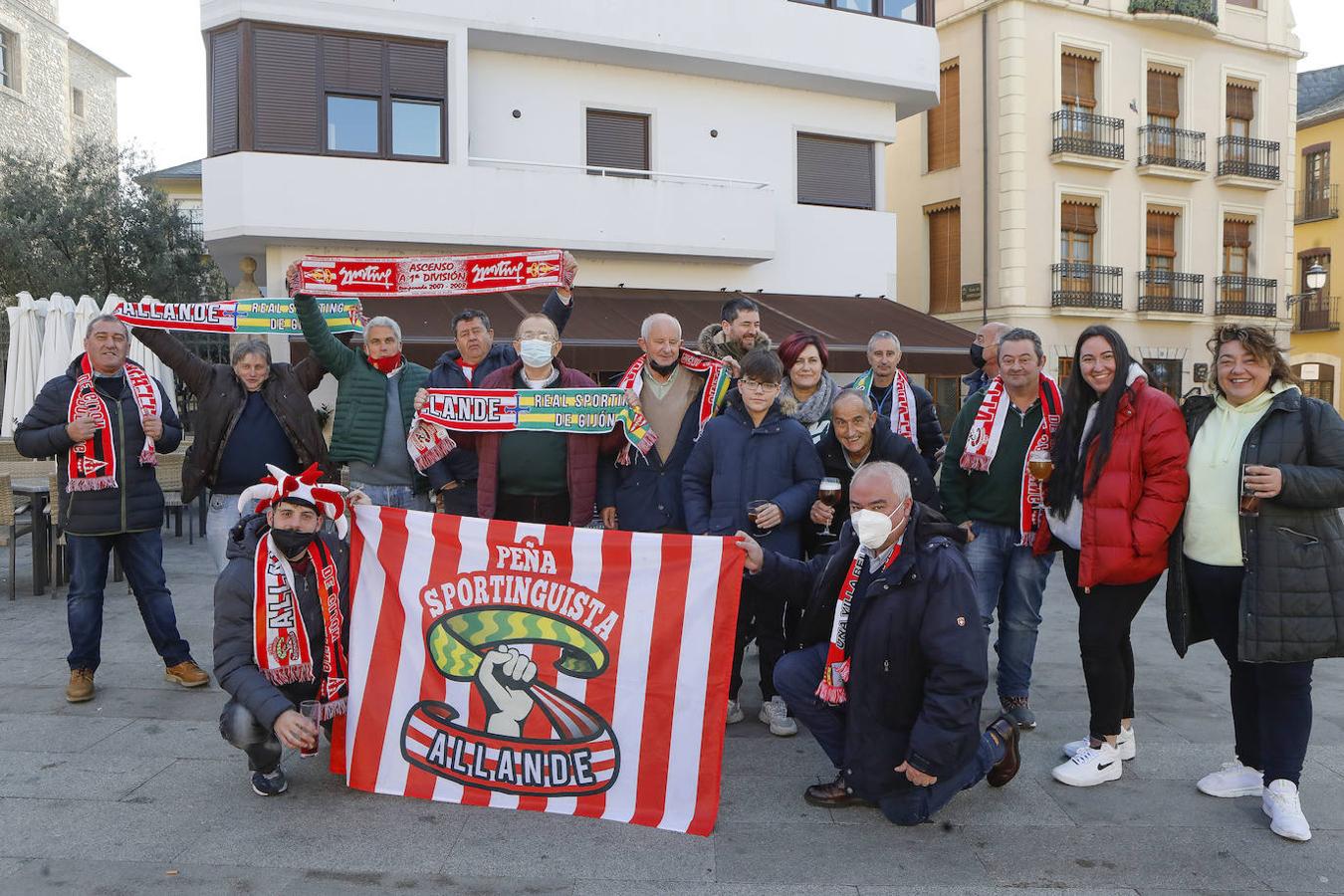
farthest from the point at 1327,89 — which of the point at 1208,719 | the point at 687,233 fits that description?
the point at 1208,719

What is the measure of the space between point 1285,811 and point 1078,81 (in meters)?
21.1

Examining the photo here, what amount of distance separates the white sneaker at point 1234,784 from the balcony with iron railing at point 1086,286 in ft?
59.5

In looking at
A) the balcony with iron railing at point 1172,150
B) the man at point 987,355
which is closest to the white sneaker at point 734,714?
the man at point 987,355

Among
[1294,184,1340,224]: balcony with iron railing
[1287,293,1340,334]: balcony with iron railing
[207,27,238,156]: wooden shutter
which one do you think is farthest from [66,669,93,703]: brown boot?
[1294,184,1340,224]: balcony with iron railing

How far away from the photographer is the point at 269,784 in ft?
12.9

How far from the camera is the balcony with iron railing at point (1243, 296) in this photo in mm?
22828

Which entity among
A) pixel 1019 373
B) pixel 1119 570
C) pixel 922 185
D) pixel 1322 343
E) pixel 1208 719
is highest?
pixel 922 185

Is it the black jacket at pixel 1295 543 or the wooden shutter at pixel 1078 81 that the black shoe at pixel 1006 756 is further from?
the wooden shutter at pixel 1078 81

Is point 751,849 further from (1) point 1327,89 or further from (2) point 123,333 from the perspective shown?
(1) point 1327,89

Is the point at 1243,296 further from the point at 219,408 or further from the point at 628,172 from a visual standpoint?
the point at 219,408

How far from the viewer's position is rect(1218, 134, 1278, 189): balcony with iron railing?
74.7ft

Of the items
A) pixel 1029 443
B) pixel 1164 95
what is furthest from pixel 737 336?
pixel 1164 95

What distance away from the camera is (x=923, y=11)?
17.5m

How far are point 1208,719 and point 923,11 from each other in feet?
51.2
